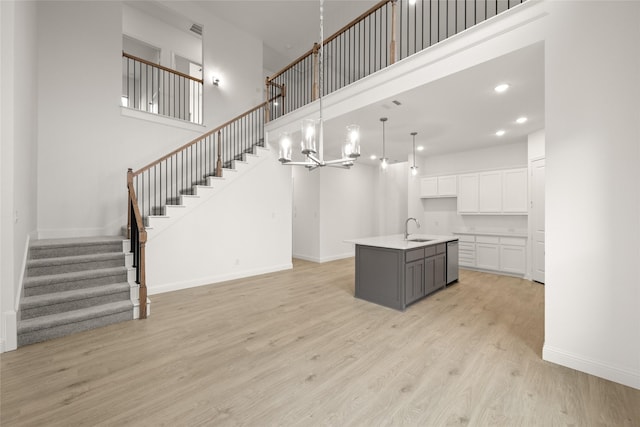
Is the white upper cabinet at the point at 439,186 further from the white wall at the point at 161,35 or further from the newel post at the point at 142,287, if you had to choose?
the white wall at the point at 161,35

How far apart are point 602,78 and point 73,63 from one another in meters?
7.30

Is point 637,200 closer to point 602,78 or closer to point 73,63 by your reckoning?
point 602,78

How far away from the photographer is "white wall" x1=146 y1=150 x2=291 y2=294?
15.1ft

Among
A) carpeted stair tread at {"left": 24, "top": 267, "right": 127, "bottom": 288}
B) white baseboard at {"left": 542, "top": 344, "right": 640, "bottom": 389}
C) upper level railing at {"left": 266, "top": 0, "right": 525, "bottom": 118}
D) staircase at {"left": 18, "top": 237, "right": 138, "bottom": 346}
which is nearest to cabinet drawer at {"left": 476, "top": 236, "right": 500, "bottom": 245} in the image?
white baseboard at {"left": 542, "top": 344, "right": 640, "bottom": 389}

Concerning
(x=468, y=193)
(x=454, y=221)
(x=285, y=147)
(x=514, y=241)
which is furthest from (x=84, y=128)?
(x=514, y=241)

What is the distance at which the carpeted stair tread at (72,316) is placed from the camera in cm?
278

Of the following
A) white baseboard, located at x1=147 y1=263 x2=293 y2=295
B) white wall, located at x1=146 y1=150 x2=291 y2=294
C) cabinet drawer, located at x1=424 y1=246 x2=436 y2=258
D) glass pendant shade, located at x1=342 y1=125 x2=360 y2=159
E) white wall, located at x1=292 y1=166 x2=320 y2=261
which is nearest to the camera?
glass pendant shade, located at x1=342 y1=125 x2=360 y2=159

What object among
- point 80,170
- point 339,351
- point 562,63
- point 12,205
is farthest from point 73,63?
point 562,63

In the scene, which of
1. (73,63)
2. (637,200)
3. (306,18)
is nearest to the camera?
(637,200)

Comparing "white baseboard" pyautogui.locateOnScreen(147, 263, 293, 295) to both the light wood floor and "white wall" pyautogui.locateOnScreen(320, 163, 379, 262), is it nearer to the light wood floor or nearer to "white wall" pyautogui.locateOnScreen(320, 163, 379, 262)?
the light wood floor

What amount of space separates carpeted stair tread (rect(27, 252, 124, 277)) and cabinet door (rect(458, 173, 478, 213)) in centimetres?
711

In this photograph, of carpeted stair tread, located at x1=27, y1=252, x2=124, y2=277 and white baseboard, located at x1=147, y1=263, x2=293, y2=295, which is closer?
carpeted stair tread, located at x1=27, y1=252, x2=124, y2=277

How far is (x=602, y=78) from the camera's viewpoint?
2.25 metres

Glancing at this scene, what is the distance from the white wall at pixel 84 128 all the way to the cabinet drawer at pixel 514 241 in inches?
302
